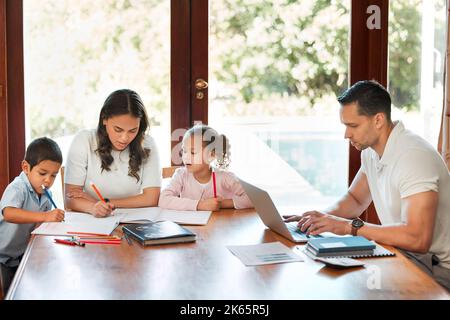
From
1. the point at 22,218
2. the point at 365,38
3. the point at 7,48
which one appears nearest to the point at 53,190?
the point at 7,48

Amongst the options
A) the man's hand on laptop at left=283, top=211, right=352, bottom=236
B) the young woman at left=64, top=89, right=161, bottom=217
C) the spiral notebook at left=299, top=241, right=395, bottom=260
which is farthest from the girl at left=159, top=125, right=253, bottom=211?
the spiral notebook at left=299, top=241, right=395, bottom=260

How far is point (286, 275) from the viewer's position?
1570 mm

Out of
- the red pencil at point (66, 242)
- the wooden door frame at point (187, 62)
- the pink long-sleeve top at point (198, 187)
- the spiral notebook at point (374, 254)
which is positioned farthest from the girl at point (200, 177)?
the wooden door frame at point (187, 62)

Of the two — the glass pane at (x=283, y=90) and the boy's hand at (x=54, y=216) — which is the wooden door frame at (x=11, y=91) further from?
the boy's hand at (x=54, y=216)

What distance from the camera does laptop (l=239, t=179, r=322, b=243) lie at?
6.36 ft

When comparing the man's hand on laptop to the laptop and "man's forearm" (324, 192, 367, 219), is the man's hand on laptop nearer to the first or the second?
the laptop

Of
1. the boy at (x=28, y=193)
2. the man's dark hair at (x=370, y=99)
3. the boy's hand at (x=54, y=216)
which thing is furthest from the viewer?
the boy at (x=28, y=193)

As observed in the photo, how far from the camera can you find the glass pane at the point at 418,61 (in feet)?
12.1

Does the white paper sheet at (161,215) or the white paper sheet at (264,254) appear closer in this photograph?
the white paper sheet at (264,254)

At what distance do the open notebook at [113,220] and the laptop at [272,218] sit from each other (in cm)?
19
